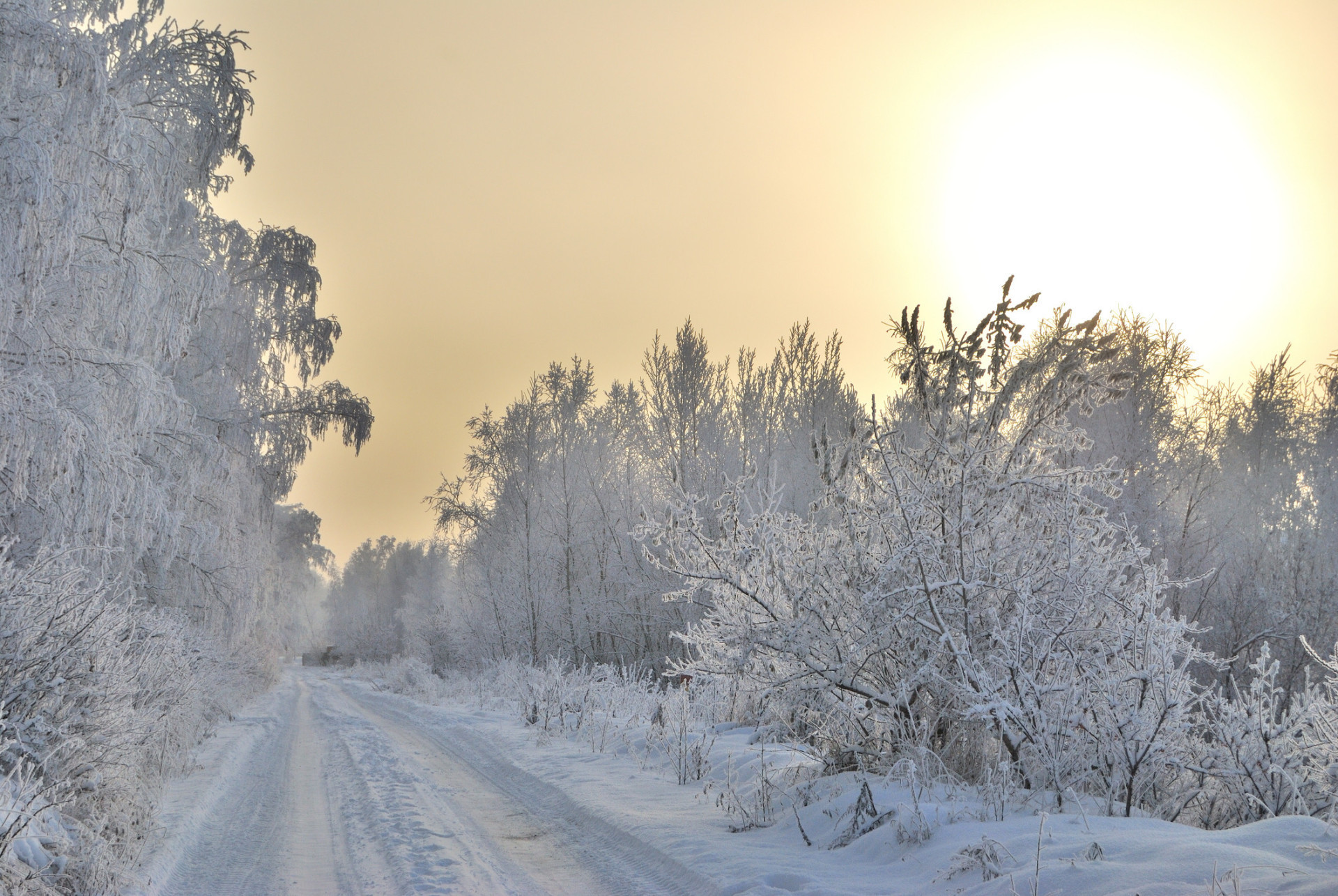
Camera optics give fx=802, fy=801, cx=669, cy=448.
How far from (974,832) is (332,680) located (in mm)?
39118

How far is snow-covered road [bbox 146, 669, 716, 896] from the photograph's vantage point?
5.15 metres

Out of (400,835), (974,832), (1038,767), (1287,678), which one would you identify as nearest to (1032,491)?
(1038,767)

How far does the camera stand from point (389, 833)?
6.31 meters

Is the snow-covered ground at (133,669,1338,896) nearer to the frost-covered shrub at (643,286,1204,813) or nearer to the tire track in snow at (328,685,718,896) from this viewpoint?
the tire track in snow at (328,685,718,896)

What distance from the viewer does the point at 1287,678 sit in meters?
14.4

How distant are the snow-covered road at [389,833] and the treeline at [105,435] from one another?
0.56 meters

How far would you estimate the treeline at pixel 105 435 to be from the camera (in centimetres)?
512

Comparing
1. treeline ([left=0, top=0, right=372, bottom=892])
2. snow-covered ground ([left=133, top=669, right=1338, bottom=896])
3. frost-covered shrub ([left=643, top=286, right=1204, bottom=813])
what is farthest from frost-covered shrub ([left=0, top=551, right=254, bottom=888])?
frost-covered shrub ([left=643, top=286, right=1204, bottom=813])

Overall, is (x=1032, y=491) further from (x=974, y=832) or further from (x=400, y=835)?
(x=400, y=835)

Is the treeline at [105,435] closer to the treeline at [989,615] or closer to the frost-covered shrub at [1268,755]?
the treeline at [989,615]

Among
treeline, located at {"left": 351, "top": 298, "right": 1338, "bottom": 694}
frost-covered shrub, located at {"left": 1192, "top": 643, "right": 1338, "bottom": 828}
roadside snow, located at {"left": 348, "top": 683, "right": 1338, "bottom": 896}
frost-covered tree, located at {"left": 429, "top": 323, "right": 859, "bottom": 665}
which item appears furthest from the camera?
frost-covered tree, located at {"left": 429, "top": 323, "right": 859, "bottom": 665}

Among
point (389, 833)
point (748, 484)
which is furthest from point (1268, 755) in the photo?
point (748, 484)

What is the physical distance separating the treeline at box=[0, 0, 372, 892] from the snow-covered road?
0.56 m

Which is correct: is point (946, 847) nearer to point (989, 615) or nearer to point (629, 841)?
point (989, 615)
